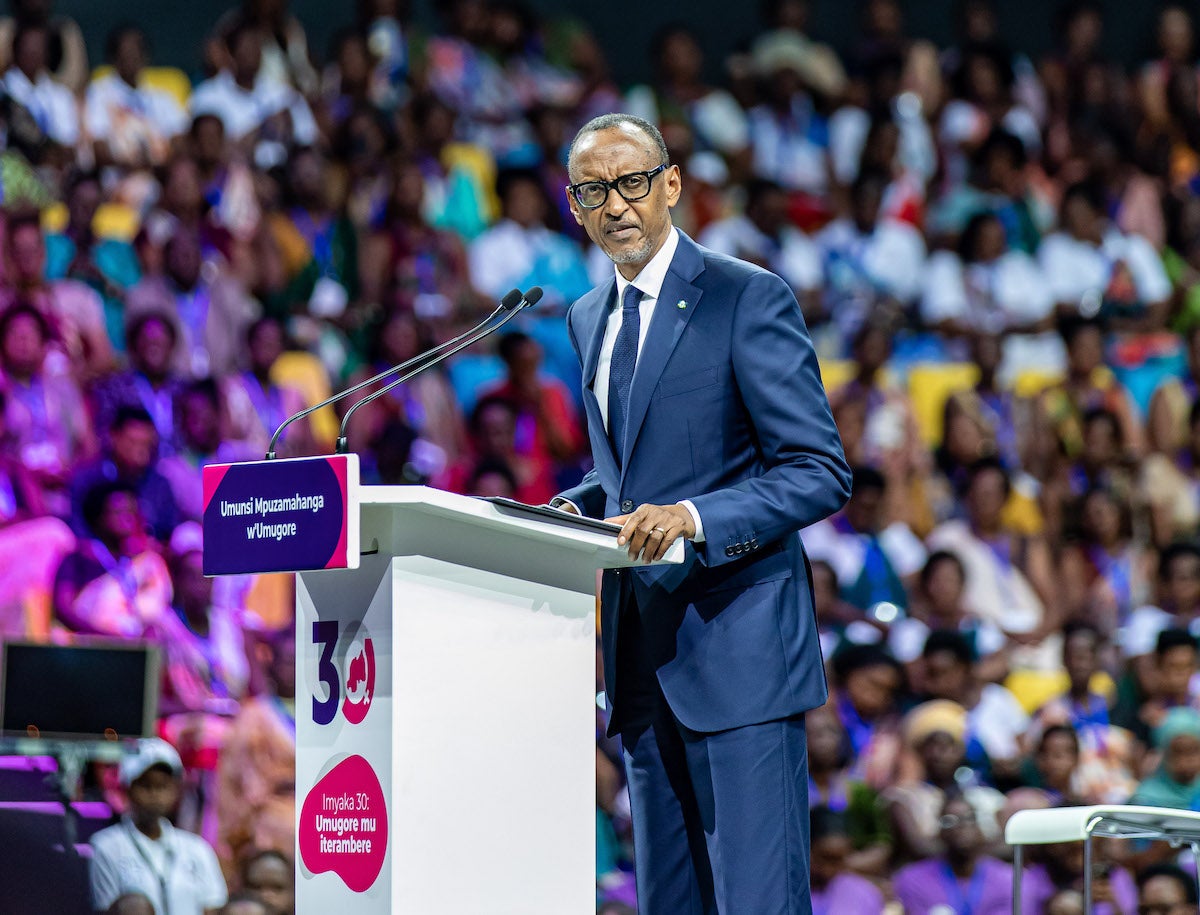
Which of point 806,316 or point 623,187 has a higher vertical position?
point 806,316

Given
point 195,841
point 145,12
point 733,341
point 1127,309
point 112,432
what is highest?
point 145,12

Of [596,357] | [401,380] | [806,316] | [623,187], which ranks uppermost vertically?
[806,316]

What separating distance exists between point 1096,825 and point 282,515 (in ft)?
6.25

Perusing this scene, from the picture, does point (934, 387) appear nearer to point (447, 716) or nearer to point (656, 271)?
point (656, 271)

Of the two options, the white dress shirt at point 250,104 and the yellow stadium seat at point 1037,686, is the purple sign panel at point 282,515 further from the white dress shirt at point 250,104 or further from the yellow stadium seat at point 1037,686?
the white dress shirt at point 250,104

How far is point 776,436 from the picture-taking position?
8.35 ft

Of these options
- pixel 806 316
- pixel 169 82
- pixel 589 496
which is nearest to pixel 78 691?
pixel 589 496

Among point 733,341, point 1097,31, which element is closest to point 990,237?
point 1097,31

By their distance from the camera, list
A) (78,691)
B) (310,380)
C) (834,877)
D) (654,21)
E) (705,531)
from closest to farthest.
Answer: (705,531) → (78,691) → (834,877) → (310,380) → (654,21)

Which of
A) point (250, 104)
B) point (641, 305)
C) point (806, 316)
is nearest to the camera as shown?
point (641, 305)

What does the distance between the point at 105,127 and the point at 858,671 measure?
3.77 m

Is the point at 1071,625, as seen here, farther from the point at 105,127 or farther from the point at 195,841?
the point at 105,127

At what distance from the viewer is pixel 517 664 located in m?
2.41

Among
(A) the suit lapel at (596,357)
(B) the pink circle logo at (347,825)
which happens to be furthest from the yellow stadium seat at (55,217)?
(B) the pink circle logo at (347,825)
